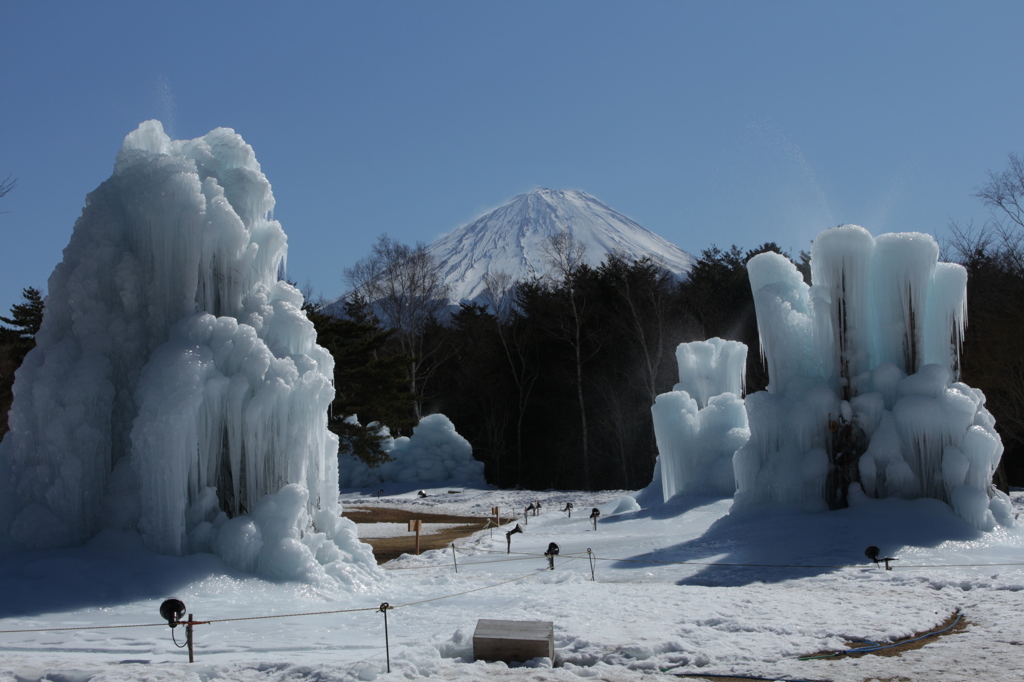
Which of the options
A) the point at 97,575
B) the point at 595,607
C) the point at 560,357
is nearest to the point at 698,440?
the point at 595,607

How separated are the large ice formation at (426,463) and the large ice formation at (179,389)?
21.7 meters

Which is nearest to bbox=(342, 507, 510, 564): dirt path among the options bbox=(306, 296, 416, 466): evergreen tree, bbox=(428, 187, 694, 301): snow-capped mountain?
bbox=(306, 296, 416, 466): evergreen tree

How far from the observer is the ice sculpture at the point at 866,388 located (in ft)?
43.5

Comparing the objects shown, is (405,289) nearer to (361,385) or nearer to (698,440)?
(361,385)

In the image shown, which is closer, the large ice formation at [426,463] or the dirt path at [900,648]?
the dirt path at [900,648]

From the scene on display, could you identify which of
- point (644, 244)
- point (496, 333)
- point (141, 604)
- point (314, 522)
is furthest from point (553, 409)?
point (644, 244)

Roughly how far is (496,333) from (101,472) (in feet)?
103

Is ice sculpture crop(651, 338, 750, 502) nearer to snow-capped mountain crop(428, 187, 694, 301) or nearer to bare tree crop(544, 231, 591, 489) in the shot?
bare tree crop(544, 231, 591, 489)

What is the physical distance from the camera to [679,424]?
1894 cm

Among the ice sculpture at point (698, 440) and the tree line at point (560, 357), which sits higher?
the tree line at point (560, 357)

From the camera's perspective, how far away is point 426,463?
1273 inches

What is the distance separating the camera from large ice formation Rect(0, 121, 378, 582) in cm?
920

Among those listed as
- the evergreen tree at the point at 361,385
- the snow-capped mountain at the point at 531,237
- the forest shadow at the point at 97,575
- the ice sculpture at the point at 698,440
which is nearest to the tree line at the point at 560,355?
the evergreen tree at the point at 361,385

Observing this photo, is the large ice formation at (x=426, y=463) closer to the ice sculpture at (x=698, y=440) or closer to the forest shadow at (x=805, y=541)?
the ice sculpture at (x=698, y=440)
